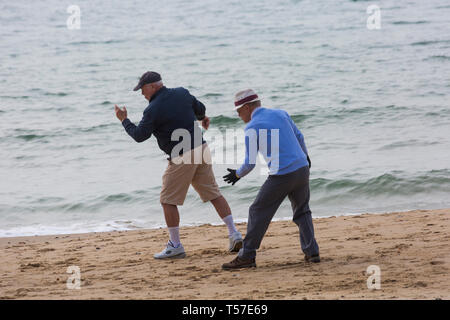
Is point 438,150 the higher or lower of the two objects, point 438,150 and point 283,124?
the lower

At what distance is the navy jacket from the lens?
21.2ft

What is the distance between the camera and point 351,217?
29.2ft

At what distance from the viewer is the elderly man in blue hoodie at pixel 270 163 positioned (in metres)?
5.79

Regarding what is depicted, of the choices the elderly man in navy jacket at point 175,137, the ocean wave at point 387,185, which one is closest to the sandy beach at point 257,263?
the elderly man in navy jacket at point 175,137

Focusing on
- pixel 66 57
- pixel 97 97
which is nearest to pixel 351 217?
pixel 97 97

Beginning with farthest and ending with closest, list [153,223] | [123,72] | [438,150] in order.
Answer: [123,72], [438,150], [153,223]

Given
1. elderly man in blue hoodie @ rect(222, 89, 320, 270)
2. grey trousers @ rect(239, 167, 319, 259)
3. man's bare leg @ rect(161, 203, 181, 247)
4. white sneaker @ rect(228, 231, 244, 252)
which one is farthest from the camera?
white sneaker @ rect(228, 231, 244, 252)

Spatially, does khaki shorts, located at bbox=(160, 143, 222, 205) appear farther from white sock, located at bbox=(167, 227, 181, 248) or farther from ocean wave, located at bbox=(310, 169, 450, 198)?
ocean wave, located at bbox=(310, 169, 450, 198)

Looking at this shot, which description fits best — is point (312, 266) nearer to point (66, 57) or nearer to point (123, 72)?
point (123, 72)

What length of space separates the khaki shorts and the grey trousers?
0.84 meters

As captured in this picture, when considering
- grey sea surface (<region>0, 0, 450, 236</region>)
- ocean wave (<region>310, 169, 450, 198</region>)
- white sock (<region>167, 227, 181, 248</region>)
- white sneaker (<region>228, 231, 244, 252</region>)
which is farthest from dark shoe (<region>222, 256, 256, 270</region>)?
ocean wave (<region>310, 169, 450, 198</region>)

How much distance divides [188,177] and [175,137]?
1.39 feet

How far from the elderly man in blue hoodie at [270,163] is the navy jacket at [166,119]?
788 mm

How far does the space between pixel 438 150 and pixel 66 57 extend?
16.8m
